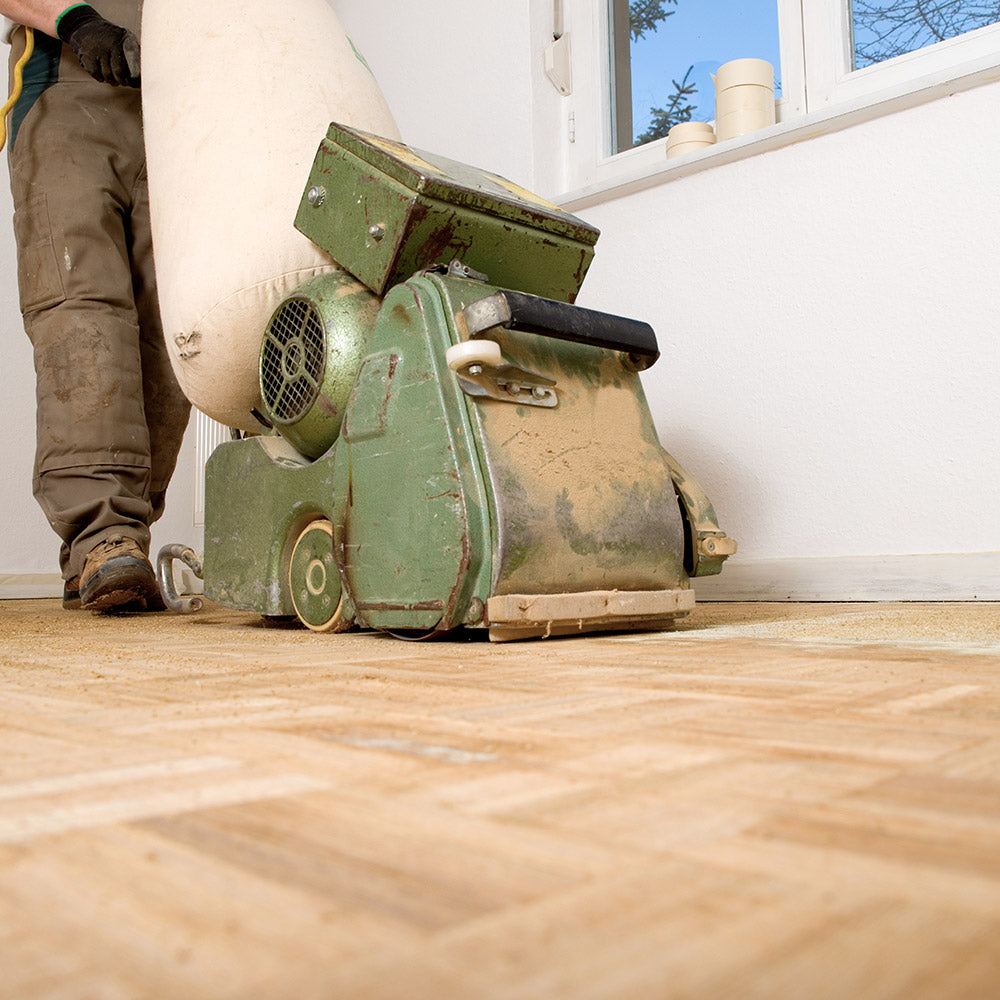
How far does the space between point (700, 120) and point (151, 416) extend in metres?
1.51

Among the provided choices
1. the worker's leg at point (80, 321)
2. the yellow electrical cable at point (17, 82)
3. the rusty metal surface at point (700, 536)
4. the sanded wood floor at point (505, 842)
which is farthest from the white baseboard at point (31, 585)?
the sanded wood floor at point (505, 842)

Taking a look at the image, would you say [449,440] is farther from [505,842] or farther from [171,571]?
[171,571]

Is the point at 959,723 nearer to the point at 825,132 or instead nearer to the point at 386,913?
the point at 386,913

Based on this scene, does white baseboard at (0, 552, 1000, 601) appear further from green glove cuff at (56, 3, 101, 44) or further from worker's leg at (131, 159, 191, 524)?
green glove cuff at (56, 3, 101, 44)

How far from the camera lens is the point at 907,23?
6.59 ft

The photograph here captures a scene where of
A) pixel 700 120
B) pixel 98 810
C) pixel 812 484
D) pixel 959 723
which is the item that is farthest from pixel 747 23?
pixel 98 810

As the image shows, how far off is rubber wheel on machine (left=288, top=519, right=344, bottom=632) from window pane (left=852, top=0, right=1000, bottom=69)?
1678mm

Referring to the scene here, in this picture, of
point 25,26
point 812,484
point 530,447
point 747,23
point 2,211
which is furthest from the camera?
point 2,211

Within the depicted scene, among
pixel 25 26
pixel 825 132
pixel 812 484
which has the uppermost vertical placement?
pixel 25 26

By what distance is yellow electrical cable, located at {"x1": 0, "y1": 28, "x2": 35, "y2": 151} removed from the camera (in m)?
1.72

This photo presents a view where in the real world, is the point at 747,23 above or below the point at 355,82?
above

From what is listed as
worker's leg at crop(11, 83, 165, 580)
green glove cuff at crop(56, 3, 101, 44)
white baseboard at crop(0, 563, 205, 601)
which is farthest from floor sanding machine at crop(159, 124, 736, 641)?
→ white baseboard at crop(0, 563, 205, 601)

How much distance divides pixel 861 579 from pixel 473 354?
1.13m

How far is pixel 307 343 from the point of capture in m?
1.23
